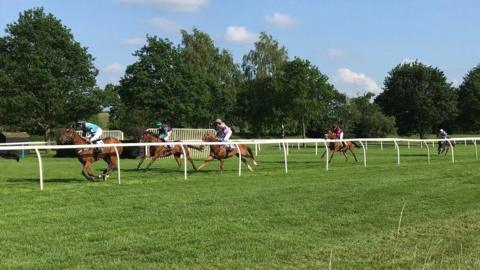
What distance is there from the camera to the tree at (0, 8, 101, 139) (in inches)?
1759

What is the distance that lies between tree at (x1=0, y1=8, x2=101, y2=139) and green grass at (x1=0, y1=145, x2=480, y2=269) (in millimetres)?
33411

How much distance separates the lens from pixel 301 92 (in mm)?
57500

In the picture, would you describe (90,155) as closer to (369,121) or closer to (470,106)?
(369,121)

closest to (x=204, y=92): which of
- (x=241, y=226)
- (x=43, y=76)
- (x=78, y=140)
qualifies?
Result: (x=43, y=76)

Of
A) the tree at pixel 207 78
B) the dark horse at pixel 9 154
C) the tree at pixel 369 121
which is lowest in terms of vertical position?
the dark horse at pixel 9 154

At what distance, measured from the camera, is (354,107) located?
7088 cm

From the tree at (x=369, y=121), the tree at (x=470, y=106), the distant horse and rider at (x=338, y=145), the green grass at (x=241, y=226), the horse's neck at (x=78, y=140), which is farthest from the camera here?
the tree at (x=470, y=106)

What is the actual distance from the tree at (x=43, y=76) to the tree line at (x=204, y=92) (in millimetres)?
75

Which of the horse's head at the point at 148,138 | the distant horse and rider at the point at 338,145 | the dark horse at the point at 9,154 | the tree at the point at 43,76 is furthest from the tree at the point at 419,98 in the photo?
the horse's head at the point at 148,138

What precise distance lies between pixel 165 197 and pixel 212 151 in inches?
298

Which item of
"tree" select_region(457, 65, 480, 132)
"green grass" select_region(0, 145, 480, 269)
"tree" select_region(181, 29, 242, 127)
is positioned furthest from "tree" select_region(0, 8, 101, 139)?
"tree" select_region(457, 65, 480, 132)

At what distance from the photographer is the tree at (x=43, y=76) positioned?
4469 cm

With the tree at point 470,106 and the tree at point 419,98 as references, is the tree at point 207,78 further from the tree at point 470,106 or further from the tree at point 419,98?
the tree at point 470,106

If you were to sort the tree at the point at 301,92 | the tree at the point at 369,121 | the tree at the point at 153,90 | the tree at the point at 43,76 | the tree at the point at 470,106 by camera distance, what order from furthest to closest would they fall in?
the tree at the point at 470,106 < the tree at the point at 369,121 < the tree at the point at 301,92 < the tree at the point at 153,90 < the tree at the point at 43,76
